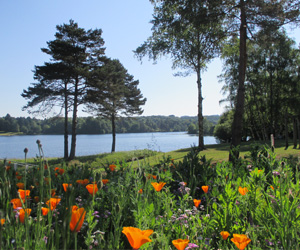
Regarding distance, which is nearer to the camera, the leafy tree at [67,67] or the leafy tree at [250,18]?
the leafy tree at [250,18]

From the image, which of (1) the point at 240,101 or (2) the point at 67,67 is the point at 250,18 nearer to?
(1) the point at 240,101

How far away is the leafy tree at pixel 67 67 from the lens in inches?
715

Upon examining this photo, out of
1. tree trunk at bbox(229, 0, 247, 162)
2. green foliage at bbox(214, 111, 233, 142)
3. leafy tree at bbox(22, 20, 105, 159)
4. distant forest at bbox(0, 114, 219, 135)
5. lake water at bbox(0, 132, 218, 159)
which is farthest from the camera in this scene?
distant forest at bbox(0, 114, 219, 135)

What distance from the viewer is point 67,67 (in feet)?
59.9

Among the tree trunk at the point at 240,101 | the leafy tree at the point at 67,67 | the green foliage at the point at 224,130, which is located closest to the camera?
the tree trunk at the point at 240,101

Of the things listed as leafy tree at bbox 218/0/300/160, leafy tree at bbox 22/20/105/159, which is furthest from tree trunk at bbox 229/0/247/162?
leafy tree at bbox 22/20/105/159

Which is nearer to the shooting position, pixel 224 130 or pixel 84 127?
pixel 224 130

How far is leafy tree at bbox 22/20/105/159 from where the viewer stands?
18166 millimetres

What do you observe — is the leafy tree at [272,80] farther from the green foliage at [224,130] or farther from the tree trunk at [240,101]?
the tree trunk at [240,101]

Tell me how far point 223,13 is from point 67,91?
14.3 m

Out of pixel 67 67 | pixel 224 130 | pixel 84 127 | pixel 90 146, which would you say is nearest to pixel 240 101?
pixel 67 67

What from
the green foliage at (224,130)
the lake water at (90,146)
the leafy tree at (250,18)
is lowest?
the lake water at (90,146)

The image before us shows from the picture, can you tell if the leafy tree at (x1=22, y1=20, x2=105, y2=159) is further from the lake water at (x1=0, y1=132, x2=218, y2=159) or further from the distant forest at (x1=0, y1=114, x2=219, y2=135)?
the distant forest at (x1=0, y1=114, x2=219, y2=135)

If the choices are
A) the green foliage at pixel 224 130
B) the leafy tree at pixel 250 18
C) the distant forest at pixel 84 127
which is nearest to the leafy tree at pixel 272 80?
the green foliage at pixel 224 130
